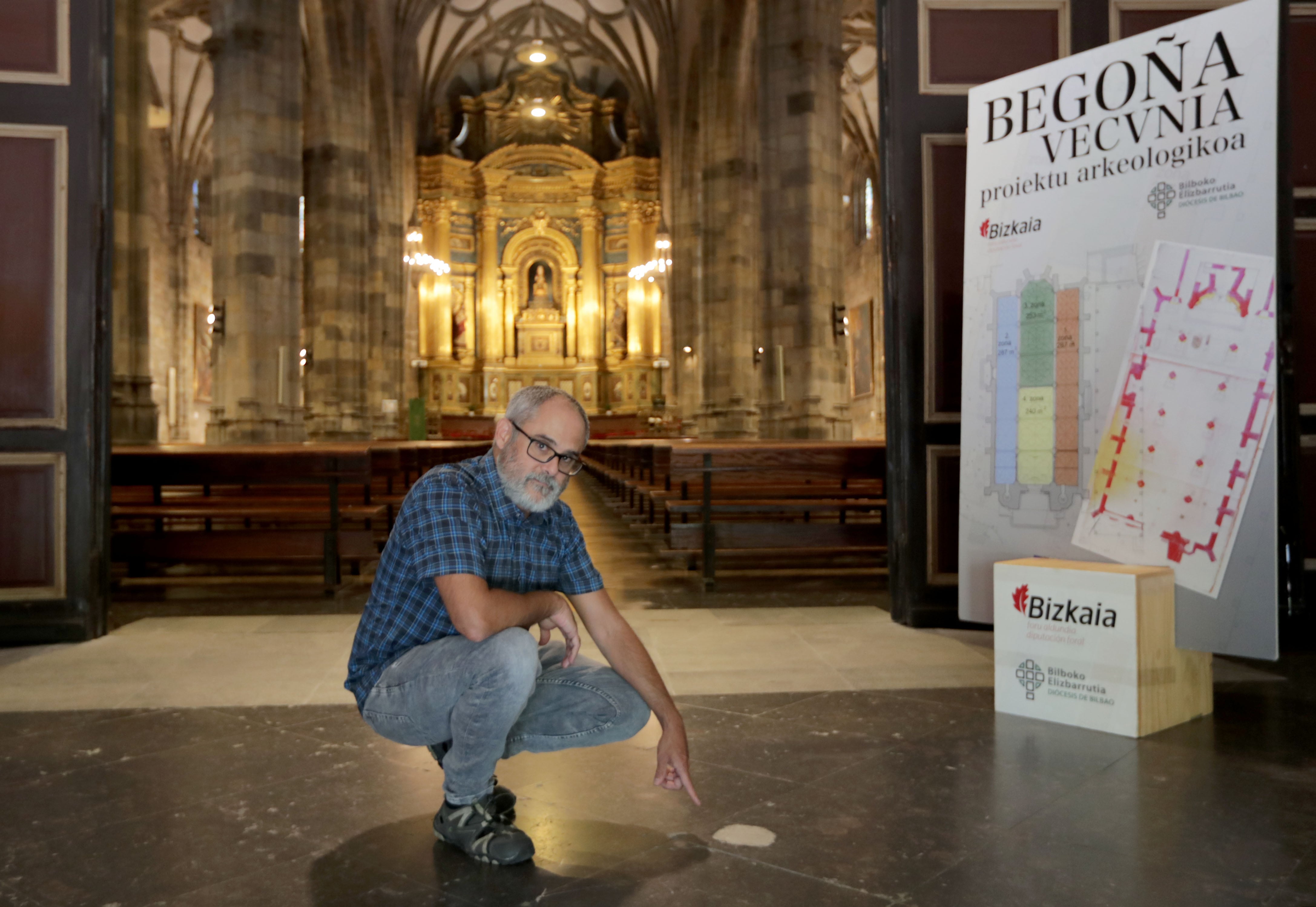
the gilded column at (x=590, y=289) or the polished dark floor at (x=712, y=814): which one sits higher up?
the gilded column at (x=590, y=289)

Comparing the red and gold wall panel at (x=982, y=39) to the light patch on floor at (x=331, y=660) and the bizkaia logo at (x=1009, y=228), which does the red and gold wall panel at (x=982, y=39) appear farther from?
the light patch on floor at (x=331, y=660)

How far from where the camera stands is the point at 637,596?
22.7ft

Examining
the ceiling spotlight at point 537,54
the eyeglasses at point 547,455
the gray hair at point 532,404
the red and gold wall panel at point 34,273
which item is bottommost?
the eyeglasses at point 547,455

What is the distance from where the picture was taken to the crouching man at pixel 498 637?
240cm

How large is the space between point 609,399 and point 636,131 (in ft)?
30.1

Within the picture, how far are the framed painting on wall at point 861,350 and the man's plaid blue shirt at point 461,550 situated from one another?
97.8ft

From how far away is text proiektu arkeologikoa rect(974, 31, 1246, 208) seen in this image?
3.96 m

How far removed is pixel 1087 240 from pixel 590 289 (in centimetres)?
3189

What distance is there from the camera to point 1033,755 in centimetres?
342

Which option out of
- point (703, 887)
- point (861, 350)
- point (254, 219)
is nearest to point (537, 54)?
point (861, 350)

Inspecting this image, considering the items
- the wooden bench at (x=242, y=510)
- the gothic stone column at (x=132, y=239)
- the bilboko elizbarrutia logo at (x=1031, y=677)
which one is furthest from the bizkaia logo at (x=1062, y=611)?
the gothic stone column at (x=132, y=239)

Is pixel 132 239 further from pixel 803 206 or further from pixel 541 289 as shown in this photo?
pixel 541 289

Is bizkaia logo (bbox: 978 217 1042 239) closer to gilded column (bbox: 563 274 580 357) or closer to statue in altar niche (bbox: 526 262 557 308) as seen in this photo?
gilded column (bbox: 563 274 580 357)

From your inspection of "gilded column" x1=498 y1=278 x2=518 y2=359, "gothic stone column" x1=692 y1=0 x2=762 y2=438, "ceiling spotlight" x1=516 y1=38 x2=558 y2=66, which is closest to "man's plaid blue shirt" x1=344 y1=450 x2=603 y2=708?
"gothic stone column" x1=692 y1=0 x2=762 y2=438
